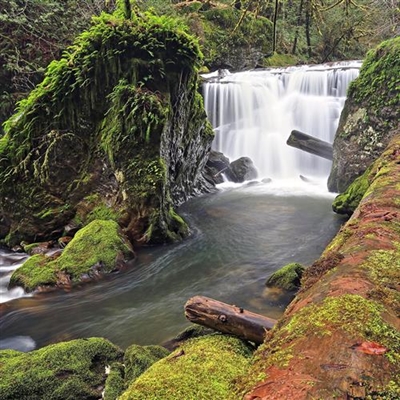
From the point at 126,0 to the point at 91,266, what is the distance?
21.8 ft

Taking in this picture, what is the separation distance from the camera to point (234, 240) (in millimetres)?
8914

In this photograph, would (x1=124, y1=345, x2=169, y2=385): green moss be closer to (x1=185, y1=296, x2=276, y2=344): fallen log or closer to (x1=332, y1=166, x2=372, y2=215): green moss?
(x1=185, y1=296, x2=276, y2=344): fallen log

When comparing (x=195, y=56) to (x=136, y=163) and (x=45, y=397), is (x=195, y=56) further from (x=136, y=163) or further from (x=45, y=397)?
(x=45, y=397)

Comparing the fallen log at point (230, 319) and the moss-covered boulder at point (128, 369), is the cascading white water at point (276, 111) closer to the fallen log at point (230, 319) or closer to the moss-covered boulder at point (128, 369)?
the fallen log at point (230, 319)

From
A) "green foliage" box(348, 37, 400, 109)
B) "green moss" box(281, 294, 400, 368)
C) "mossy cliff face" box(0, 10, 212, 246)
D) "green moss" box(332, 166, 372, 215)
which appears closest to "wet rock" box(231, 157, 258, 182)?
"green foliage" box(348, 37, 400, 109)

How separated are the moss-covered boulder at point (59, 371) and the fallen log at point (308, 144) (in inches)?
355

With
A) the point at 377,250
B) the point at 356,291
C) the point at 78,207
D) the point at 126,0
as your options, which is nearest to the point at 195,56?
the point at 126,0

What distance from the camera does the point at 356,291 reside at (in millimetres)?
2400

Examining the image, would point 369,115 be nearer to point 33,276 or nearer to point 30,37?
point 33,276

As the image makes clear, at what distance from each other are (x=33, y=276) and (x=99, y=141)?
12.3 ft

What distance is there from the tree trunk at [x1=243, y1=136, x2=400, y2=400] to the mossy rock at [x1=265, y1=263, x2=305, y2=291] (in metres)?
2.94

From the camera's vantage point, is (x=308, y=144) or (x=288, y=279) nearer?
(x=288, y=279)

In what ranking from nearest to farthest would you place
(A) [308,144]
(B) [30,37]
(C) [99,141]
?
(C) [99,141] → (A) [308,144] → (B) [30,37]

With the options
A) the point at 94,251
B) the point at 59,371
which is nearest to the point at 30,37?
the point at 94,251
